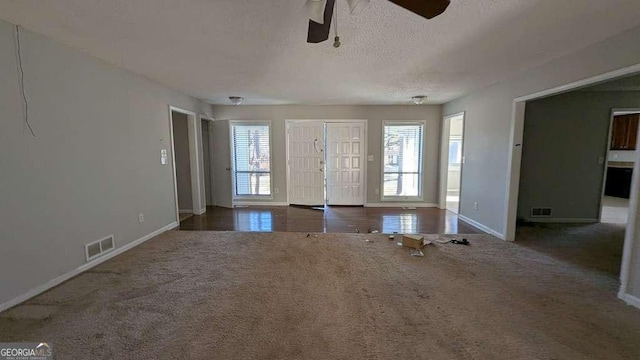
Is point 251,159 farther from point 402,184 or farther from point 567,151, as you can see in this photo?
point 567,151

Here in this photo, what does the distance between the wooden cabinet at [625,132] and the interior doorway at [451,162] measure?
146 inches

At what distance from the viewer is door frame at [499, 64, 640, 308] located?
2215 millimetres

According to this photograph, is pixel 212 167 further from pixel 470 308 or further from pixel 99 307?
pixel 470 308

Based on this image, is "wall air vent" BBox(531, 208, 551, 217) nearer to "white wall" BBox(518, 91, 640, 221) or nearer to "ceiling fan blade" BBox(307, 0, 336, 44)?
"white wall" BBox(518, 91, 640, 221)

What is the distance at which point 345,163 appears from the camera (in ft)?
20.0

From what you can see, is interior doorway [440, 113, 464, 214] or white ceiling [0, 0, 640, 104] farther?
interior doorway [440, 113, 464, 214]

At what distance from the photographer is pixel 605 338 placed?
182cm

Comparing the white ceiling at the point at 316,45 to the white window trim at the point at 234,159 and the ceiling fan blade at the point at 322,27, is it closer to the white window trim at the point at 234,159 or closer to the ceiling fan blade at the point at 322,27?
the ceiling fan blade at the point at 322,27

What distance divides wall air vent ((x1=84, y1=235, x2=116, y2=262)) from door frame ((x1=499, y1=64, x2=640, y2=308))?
513 cm

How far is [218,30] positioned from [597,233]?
5.81 m

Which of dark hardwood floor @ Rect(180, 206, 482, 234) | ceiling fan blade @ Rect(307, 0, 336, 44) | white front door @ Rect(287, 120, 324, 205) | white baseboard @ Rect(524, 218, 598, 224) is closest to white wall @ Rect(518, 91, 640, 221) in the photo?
white baseboard @ Rect(524, 218, 598, 224)

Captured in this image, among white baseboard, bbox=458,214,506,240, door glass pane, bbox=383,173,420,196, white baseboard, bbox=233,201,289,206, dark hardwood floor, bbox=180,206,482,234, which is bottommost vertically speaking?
dark hardwood floor, bbox=180,206,482,234

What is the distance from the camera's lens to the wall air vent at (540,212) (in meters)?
4.68

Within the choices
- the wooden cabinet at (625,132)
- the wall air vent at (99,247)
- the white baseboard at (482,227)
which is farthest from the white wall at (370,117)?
the wooden cabinet at (625,132)
